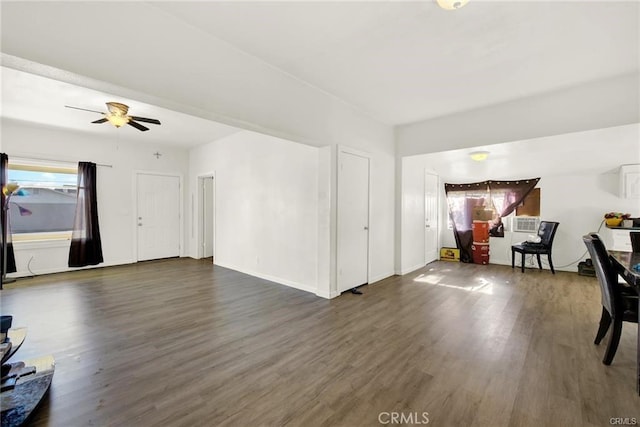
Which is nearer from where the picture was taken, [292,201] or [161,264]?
[292,201]

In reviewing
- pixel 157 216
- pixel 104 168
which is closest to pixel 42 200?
pixel 104 168

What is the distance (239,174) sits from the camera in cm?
535

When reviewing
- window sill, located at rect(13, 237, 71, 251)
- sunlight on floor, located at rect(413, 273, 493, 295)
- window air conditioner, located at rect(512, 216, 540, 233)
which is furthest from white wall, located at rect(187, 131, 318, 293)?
window air conditioner, located at rect(512, 216, 540, 233)

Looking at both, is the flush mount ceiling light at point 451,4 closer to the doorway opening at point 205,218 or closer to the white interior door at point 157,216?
the doorway opening at point 205,218

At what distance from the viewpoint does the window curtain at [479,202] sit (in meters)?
6.02

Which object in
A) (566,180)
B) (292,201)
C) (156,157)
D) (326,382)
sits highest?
(156,157)

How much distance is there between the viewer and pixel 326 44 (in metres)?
2.46

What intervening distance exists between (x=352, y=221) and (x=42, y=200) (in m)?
6.09

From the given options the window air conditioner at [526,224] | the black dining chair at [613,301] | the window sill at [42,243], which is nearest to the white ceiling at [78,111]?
the window sill at [42,243]

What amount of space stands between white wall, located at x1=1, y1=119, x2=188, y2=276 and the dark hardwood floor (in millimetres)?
1148

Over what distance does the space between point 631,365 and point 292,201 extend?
3961 millimetres

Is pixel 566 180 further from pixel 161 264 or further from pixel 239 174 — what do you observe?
pixel 161 264

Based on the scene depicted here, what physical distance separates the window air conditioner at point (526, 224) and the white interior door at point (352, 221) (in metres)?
4.22

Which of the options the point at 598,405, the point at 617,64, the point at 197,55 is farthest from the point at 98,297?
the point at 617,64
